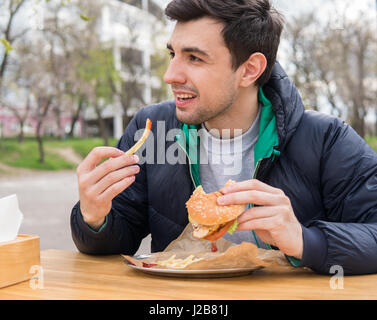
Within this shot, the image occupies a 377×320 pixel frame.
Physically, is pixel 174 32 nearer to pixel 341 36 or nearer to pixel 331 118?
pixel 331 118

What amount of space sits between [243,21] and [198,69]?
342mm

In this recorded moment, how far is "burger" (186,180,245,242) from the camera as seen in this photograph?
1.60 metres

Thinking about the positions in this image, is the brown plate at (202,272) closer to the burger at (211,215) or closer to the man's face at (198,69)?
the burger at (211,215)

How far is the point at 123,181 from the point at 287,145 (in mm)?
905

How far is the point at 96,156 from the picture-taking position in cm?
173

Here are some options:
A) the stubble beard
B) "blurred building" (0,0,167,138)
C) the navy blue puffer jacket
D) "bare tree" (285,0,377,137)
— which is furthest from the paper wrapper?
"blurred building" (0,0,167,138)

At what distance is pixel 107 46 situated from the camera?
105ft

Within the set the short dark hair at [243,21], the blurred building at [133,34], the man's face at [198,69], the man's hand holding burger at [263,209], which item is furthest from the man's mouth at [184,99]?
the blurred building at [133,34]

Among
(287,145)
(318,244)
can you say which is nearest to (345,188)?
(287,145)

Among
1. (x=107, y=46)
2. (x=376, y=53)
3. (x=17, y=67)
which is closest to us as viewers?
(x=376, y=53)

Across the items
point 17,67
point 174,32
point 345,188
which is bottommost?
point 345,188

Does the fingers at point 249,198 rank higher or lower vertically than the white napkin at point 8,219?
higher

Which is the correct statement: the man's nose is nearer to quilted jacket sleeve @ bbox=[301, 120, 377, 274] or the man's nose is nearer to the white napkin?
quilted jacket sleeve @ bbox=[301, 120, 377, 274]

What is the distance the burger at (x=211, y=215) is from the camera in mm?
1599
